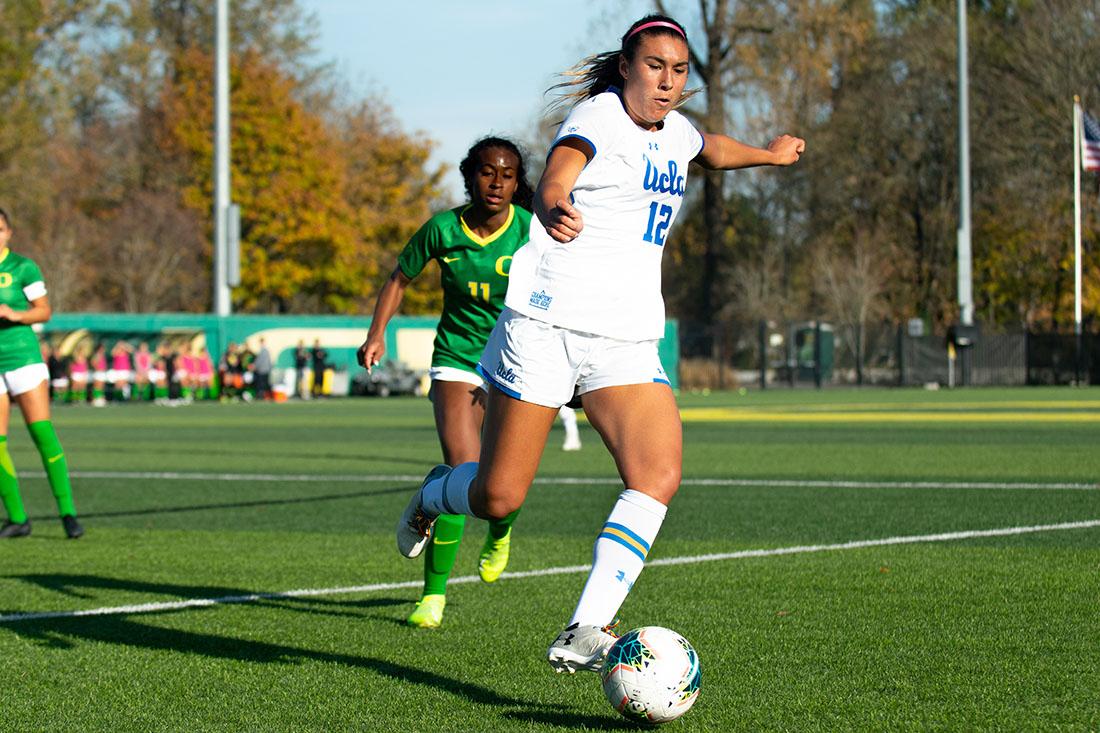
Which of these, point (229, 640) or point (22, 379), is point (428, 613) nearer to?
point (229, 640)

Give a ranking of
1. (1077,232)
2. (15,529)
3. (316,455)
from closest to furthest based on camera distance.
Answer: (15,529) < (316,455) < (1077,232)

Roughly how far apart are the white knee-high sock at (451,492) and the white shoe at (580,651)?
0.98m

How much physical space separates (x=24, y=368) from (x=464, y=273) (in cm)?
428

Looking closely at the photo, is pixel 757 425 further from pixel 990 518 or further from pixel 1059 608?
pixel 1059 608

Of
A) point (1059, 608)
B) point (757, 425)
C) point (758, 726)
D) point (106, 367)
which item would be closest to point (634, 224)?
point (758, 726)

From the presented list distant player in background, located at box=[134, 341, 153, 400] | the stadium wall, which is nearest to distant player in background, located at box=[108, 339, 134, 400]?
distant player in background, located at box=[134, 341, 153, 400]

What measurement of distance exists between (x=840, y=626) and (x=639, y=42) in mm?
2685

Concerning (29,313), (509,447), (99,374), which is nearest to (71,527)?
(29,313)

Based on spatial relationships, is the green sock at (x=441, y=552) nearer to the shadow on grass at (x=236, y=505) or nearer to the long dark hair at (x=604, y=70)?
the long dark hair at (x=604, y=70)

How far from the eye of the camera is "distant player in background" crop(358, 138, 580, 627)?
6914 mm

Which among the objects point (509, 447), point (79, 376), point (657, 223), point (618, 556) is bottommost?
point (79, 376)

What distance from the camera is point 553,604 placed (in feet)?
23.4

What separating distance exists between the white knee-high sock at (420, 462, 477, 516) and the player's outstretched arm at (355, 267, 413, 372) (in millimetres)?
809

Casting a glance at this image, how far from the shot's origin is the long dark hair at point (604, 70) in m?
5.16
